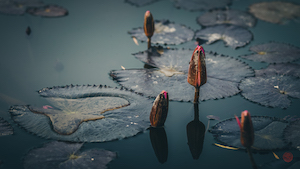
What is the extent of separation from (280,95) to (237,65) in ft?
2.31

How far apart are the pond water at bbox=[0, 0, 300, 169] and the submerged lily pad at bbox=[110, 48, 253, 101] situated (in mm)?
100

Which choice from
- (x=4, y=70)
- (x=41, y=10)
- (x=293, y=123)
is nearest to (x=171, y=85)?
(x=293, y=123)

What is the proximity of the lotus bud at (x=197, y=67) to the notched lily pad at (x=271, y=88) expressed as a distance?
27.1 inches

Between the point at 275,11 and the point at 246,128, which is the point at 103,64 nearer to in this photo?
the point at 246,128

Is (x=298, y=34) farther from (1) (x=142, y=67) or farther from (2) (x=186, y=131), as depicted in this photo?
(2) (x=186, y=131)

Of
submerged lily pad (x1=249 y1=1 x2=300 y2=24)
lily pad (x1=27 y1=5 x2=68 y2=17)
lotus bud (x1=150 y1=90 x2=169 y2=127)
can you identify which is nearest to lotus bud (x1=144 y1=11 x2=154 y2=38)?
Answer: lotus bud (x1=150 y1=90 x2=169 y2=127)

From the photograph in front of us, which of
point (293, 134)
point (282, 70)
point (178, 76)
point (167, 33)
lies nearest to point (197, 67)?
point (178, 76)

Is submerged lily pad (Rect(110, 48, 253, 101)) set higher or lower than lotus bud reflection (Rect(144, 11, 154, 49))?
lower

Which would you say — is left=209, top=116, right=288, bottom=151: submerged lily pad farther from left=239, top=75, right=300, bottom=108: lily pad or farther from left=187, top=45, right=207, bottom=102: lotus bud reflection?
left=187, top=45, right=207, bottom=102: lotus bud reflection

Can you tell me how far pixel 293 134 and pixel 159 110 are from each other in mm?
1177

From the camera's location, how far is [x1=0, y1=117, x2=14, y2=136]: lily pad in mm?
2697

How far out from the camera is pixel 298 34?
188 inches

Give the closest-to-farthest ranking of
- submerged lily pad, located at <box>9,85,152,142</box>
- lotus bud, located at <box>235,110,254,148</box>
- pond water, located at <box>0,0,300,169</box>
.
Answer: lotus bud, located at <box>235,110,254,148</box> → pond water, located at <box>0,0,300,169</box> → submerged lily pad, located at <box>9,85,152,142</box>

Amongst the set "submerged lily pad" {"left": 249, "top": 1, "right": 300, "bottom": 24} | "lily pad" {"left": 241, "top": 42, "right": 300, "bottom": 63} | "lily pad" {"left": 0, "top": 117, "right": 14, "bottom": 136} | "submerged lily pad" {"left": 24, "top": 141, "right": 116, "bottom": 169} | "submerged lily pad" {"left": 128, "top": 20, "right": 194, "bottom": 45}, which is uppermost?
"submerged lily pad" {"left": 249, "top": 1, "right": 300, "bottom": 24}
